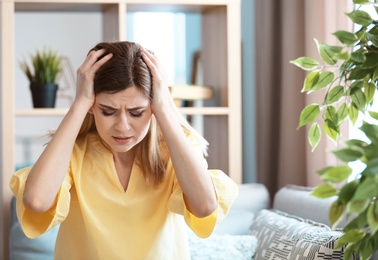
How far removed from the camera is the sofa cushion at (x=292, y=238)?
7.08 ft

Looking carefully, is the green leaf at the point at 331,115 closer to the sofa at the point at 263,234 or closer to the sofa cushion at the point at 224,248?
the sofa at the point at 263,234

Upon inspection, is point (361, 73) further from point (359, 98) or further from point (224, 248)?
point (224, 248)

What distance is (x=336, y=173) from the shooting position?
1.10 m

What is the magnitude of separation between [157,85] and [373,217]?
85 centimetres

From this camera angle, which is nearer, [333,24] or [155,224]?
[155,224]

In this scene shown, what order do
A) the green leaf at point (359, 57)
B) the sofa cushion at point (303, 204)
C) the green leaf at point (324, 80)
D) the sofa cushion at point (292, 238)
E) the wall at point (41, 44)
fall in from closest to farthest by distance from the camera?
the green leaf at point (359, 57)
the green leaf at point (324, 80)
the sofa cushion at point (292, 238)
the sofa cushion at point (303, 204)
the wall at point (41, 44)

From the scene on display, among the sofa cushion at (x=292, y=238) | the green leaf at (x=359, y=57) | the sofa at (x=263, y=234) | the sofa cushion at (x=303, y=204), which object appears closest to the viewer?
the green leaf at (x=359, y=57)

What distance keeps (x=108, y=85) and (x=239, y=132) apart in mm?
1676

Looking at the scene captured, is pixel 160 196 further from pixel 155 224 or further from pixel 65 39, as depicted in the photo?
pixel 65 39

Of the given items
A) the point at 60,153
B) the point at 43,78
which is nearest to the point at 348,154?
the point at 60,153

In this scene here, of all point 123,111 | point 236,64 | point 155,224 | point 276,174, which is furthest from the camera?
point 276,174

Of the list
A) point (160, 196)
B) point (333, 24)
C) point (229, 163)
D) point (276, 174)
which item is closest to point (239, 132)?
point (229, 163)

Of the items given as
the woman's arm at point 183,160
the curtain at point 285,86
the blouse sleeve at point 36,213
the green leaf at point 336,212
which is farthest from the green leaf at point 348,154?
the curtain at point 285,86

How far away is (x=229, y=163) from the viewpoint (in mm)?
3395
